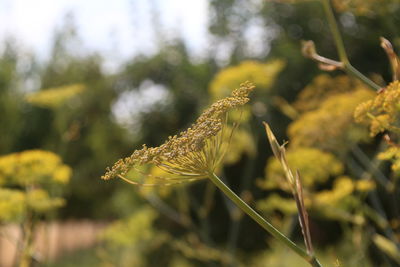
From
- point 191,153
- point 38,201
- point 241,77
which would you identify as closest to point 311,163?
point 241,77

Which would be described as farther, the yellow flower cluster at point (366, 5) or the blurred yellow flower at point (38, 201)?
the blurred yellow flower at point (38, 201)

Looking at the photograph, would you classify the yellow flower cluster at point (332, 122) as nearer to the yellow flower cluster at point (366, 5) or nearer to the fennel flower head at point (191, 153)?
the yellow flower cluster at point (366, 5)

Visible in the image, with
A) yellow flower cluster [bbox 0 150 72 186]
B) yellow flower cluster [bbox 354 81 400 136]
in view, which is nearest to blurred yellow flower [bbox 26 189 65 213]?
yellow flower cluster [bbox 0 150 72 186]

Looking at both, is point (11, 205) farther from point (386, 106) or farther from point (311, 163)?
point (386, 106)

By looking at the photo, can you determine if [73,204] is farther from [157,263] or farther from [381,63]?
[381,63]

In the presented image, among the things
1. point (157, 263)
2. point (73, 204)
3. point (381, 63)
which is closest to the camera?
point (381, 63)

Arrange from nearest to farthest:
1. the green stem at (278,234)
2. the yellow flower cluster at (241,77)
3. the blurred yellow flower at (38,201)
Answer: the green stem at (278,234)
the blurred yellow flower at (38,201)
the yellow flower cluster at (241,77)

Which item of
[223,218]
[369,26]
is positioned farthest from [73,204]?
[369,26]

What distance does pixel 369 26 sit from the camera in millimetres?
8672

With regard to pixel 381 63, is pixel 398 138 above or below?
above

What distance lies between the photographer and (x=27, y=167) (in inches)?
144

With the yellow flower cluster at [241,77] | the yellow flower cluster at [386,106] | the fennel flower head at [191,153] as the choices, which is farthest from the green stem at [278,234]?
Answer: the yellow flower cluster at [241,77]

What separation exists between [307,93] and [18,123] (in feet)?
51.1

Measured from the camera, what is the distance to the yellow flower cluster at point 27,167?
3.60 metres
